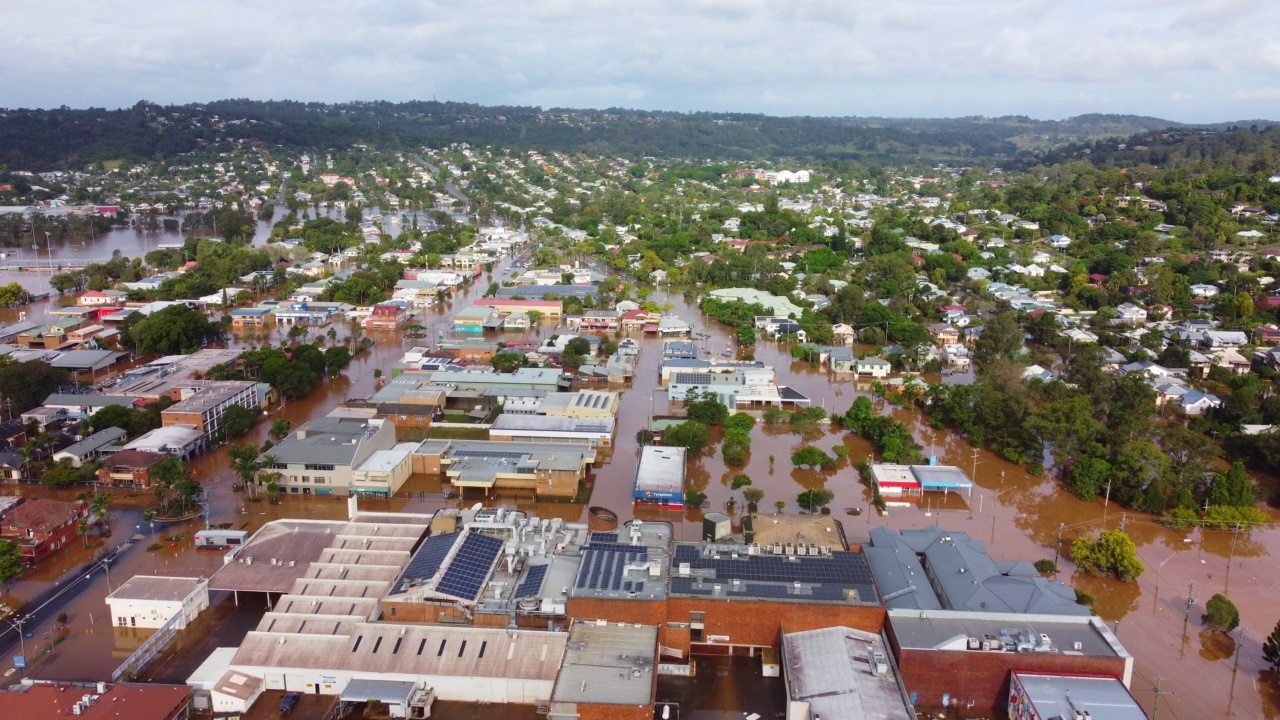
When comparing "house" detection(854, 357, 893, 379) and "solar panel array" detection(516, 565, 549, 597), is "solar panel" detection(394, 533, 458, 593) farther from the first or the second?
"house" detection(854, 357, 893, 379)

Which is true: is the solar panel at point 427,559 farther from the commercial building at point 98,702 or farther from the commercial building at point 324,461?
the commercial building at point 324,461

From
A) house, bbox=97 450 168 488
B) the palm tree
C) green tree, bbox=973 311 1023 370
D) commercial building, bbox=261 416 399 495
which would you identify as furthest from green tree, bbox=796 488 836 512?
house, bbox=97 450 168 488

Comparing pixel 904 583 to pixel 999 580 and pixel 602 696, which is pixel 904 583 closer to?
pixel 999 580

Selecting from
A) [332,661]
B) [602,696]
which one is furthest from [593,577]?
[332,661]

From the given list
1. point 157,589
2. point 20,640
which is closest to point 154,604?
point 157,589

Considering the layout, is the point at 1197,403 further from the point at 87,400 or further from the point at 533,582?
the point at 87,400

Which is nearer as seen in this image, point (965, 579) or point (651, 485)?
point (965, 579)
